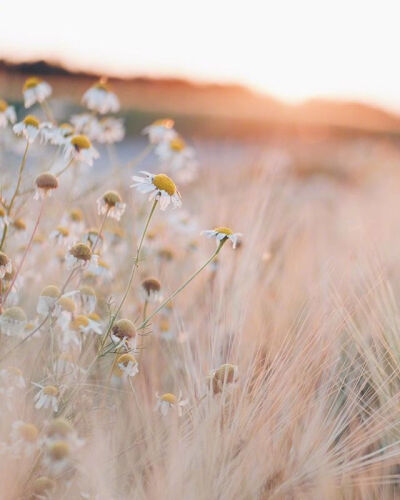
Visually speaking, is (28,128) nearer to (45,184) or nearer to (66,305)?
(45,184)

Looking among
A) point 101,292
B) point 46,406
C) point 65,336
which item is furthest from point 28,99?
point 46,406

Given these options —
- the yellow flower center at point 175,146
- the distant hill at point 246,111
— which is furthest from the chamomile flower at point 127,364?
the distant hill at point 246,111

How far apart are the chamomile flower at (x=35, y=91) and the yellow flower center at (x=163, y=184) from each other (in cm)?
74

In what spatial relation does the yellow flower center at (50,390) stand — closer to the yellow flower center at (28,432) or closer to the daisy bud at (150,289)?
the yellow flower center at (28,432)

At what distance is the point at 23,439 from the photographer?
125 cm

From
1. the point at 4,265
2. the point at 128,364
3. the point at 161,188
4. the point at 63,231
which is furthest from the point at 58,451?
the point at 63,231

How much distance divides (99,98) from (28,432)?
148cm

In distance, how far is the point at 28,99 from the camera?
7.11 ft

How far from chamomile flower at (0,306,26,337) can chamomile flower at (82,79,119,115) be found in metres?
1.11

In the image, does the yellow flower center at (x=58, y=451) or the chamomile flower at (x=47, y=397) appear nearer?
the yellow flower center at (x=58, y=451)

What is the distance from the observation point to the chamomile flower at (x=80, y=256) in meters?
1.56

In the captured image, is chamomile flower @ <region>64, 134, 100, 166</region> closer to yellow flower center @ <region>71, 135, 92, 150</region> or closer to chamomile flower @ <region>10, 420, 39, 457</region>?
yellow flower center @ <region>71, 135, 92, 150</region>

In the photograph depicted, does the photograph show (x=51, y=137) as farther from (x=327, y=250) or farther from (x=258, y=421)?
(x=327, y=250)

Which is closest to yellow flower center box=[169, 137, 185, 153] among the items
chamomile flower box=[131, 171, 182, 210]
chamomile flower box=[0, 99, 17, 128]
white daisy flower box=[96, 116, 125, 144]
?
white daisy flower box=[96, 116, 125, 144]
